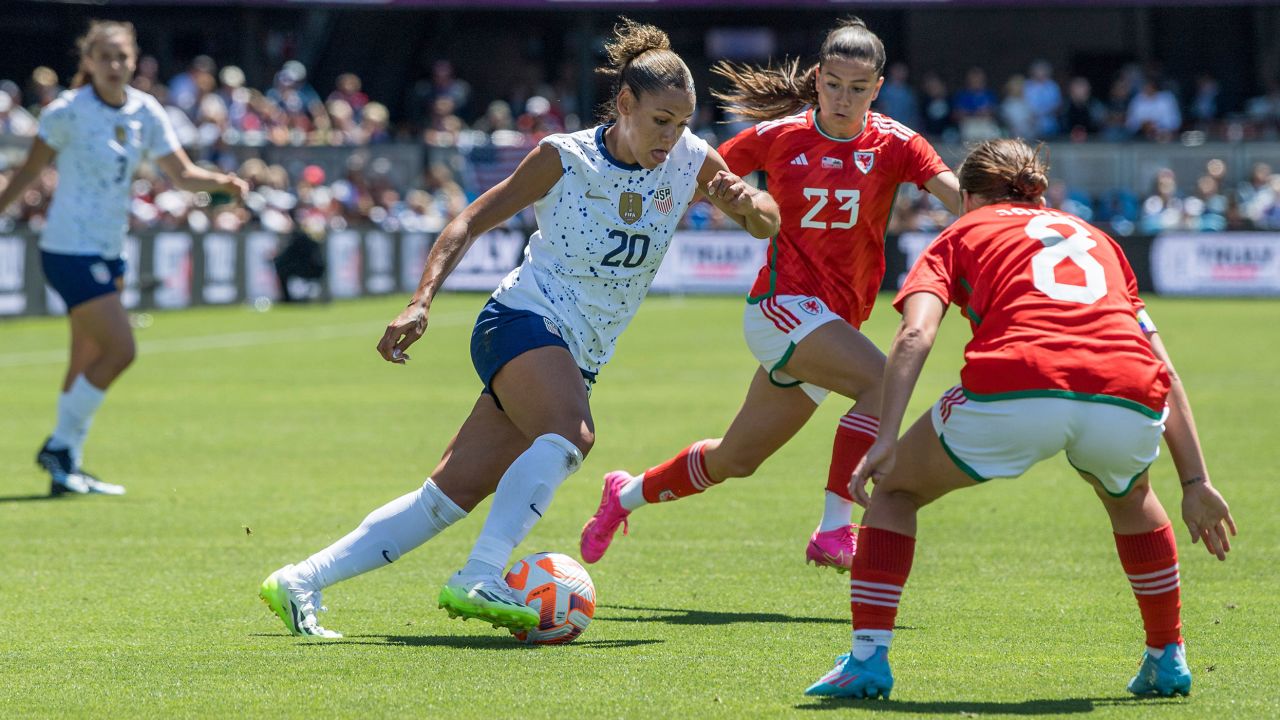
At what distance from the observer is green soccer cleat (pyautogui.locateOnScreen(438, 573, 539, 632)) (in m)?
5.51

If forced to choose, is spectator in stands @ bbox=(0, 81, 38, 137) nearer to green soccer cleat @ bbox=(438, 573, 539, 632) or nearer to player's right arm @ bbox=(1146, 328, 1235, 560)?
green soccer cleat @ bbox=(438, 573, 539, 632)

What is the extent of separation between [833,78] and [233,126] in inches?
949

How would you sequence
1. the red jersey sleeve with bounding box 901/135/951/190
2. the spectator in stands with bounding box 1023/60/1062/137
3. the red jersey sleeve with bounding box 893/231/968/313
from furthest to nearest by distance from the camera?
1. the spectator in stands with bounding box 1023/60/1062/137
2. the red jersey sleeve with bounding box 901/135/951/190
3. the red jersey sleeve with bounding box 893/231/968/313

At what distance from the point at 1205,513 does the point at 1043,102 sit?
29.1m

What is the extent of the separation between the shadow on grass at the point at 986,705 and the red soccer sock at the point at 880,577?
0.21 metres

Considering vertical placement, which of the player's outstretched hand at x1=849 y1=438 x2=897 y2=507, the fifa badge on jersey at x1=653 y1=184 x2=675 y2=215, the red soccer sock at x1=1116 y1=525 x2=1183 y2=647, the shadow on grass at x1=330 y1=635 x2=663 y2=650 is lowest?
the shadow on grass at x1=330 y1=635 x2=663 y2=650

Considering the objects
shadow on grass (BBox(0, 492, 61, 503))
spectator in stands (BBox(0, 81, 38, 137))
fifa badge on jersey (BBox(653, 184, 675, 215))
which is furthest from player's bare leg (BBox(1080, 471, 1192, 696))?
spectator in stands (BBox(0, 81, 38, 137))

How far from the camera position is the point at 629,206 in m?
5.99

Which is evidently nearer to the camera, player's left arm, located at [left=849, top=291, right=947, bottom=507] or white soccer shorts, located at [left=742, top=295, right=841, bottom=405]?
player's left arm, located at [left=849, top=291, right=947, bottom=507]

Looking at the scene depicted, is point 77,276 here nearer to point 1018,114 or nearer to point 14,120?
point 14,120

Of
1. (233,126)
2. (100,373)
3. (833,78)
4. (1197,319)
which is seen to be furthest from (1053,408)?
(233,126)

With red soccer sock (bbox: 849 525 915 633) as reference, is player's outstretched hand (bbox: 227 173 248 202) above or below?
above

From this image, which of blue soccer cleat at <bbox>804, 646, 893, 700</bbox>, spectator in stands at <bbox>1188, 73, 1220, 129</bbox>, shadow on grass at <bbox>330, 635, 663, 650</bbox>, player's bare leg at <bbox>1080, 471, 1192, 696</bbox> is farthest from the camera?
spectator in stands at <bbox>1188, 73, 1220, 129</bbox>

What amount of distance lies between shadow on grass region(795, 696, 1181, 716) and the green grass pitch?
12 mm
